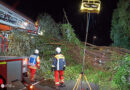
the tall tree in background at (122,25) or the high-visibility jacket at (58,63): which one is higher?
the tall tree in background at (122,25)

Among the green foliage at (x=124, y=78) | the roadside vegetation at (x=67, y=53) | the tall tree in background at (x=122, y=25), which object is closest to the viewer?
the green foliage at (x=124, y=78)

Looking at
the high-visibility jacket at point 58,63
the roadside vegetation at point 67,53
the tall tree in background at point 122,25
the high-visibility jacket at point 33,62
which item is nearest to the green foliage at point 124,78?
the roadside vegetation at point 67,53

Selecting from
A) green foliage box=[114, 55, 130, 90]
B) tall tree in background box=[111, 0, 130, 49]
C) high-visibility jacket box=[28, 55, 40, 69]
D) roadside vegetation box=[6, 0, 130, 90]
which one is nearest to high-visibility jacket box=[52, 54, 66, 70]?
high-visibility jacket box=[28, 55, 40, 69]

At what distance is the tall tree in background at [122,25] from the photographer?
13.7 meters

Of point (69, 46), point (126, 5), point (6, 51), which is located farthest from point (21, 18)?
point (126, 5)

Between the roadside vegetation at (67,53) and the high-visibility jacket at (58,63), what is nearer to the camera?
the high-visibility jacket at (58,63)

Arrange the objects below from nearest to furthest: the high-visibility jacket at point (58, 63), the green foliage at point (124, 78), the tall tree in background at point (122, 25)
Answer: the green foliage at point (124, 78) < the high-visibility jacket at point (58, 63) < the tall tree in background at point (122, 25)

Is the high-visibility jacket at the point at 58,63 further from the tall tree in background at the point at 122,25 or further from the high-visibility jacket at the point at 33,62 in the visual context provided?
the tall tree in background at the point at 122,25

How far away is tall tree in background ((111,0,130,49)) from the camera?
44.8ft

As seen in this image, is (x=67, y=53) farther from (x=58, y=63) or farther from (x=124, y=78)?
(x=124, y=78)

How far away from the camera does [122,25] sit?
13906 mm

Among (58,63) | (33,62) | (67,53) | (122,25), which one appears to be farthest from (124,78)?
(122,25)

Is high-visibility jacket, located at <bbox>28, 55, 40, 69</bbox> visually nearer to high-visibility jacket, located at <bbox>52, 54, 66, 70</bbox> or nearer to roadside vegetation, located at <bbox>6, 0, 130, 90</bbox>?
high-visibility jacket, located at <bbox>52, 54, 66, 70</bbox>

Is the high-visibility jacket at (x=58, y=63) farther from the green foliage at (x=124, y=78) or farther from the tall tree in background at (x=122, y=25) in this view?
the tall tree in background at (x=122, y=25)
